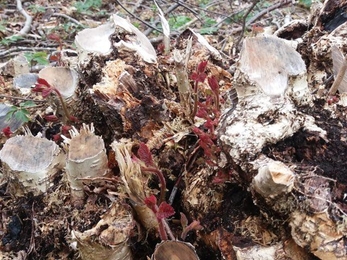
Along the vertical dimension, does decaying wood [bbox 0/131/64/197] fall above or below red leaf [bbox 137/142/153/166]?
below

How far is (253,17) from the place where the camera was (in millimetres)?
4461

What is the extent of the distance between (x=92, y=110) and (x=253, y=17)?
294cm

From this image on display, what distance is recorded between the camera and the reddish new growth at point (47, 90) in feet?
6.21

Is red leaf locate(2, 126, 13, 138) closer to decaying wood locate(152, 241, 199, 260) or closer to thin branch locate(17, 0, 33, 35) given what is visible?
decaying wood locate(152, 241, 199, 260)

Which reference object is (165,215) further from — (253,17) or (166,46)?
(253,17)

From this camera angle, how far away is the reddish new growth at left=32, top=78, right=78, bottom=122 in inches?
74.5

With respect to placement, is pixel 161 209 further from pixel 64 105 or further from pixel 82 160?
pixel 64 105

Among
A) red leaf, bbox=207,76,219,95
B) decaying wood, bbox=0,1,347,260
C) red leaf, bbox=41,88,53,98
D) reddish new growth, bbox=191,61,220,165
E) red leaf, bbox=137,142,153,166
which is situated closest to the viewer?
decaying wood, bbox=0,1,347,260

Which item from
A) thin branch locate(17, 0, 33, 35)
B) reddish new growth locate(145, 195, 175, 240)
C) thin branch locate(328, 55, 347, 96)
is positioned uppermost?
thin branch locate(328, 55, 347, 96)

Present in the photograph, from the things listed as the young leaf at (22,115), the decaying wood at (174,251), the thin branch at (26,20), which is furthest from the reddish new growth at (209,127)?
the thin branch at (26,20)

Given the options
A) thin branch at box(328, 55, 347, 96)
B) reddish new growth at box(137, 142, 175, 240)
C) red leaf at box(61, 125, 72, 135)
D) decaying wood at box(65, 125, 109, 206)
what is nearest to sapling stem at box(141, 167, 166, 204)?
reddish new growth at box(137, 142, 175, 240)

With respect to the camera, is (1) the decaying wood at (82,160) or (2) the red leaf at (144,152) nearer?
(2) the red leaf at (144,152)

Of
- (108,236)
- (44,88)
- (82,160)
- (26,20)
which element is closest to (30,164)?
(82,160)

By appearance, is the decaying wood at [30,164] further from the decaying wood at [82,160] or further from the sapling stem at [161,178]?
the sapling stem at [161,178]
